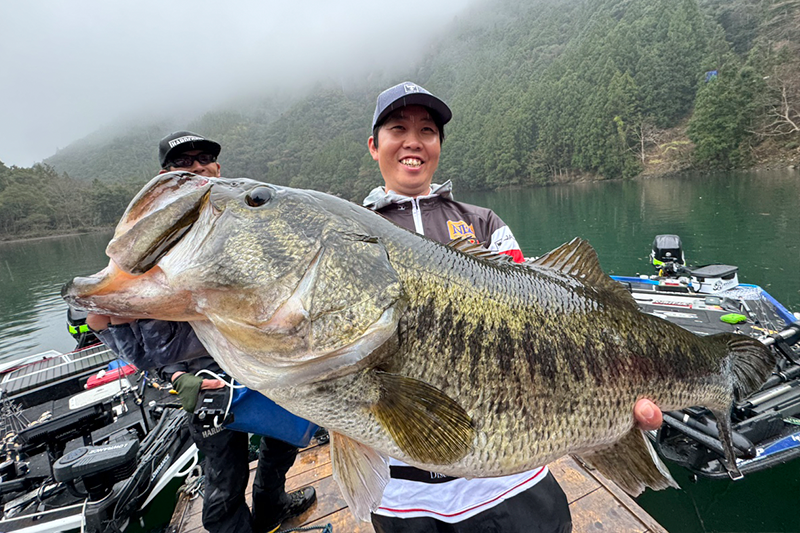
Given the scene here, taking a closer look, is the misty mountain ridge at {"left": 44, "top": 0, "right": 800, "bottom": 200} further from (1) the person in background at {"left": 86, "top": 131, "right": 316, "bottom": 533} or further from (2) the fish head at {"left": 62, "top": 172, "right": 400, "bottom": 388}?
(2) the fish head at {"left": 62, "top": 172, "right": 400, "bottom": 388}

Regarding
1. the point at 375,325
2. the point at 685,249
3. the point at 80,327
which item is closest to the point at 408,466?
the point at 375,325

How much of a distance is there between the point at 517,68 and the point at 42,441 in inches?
5031

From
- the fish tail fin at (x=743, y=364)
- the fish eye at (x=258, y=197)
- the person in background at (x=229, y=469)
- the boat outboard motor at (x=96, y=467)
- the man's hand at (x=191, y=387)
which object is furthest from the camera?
the boat outboard motor at (x=96, y=467)

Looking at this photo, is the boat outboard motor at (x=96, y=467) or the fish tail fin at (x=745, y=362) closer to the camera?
the fish tail fin at (x=745, y=362)

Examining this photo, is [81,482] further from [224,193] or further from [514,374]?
[514,374]

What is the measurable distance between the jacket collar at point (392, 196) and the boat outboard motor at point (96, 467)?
3.46 m

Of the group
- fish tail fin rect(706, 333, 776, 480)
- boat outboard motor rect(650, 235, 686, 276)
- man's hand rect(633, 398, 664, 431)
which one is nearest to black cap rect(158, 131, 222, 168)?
man's hand rect(633, 398, 664, 431)

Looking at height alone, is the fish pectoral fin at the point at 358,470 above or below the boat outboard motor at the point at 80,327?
above

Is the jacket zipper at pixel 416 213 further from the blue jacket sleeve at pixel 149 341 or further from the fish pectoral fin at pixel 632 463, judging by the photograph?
the fish pectoral fin at pixel 632 463

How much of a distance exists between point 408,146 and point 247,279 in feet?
4.82

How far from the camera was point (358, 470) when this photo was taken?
4.88 feet

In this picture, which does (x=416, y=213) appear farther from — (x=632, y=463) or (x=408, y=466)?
(x=632, y=463)

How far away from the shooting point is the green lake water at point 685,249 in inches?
198

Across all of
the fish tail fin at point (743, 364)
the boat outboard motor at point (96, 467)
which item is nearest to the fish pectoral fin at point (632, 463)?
the fish tail fin at point (743, 364)
